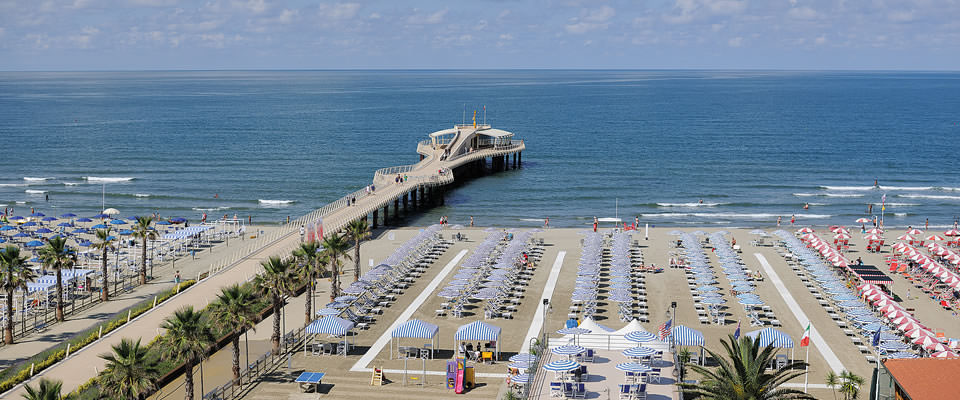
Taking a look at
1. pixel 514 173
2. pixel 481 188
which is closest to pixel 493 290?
pixel 481 188

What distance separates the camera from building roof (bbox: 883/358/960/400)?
70.0 feet

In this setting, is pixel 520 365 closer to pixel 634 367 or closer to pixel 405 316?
pixel 634 367

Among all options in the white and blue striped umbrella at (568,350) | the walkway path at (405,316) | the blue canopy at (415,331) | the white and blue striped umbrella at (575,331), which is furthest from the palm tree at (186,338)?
the white and blue striped umbrella at (575,331)

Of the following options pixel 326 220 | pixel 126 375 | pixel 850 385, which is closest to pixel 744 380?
pixel 850 385

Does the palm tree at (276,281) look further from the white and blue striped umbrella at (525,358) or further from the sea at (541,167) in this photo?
the sea at (541,167)

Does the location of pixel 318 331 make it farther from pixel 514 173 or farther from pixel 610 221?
pixel 514 173

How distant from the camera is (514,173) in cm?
9600

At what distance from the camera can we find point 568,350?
95.6ft

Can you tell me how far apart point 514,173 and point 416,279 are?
2029 inches

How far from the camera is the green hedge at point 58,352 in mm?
29203

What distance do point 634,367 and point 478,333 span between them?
714 cm

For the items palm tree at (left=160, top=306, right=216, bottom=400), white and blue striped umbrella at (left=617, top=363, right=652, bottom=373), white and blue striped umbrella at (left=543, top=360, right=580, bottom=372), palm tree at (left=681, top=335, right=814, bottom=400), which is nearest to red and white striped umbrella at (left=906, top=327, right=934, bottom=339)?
white and blue striped umbrella at (left=617, top=363, right=652, bottom=373)

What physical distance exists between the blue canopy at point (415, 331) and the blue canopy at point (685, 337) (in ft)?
30.8

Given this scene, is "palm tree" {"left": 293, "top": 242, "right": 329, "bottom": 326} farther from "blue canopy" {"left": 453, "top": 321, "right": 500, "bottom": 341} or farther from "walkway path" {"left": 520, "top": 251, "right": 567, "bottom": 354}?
"walkway path" {"left": 520, "top": 251, "right": 567, "bottom": 354}
